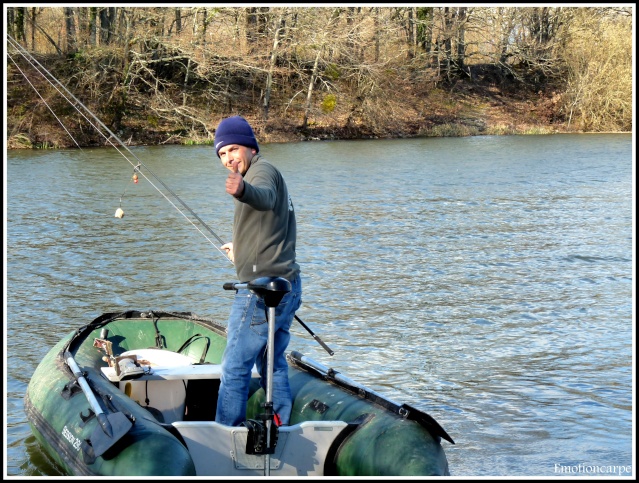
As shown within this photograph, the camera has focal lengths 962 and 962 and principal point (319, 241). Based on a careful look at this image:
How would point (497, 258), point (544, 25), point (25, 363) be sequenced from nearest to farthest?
point (25, 363) < point (497, 258) < point (544, 25)

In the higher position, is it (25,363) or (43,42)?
(43,42)

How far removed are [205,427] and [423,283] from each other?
653 cm

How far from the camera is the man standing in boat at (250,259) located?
14.6 feet

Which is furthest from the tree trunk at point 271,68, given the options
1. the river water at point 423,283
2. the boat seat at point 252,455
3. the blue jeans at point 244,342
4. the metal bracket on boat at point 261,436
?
the metal bracket on boat at point 261,436

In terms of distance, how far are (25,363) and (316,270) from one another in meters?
4.53

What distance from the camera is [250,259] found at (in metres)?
4.50

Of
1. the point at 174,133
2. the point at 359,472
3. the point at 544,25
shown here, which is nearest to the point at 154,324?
the point at 359,472

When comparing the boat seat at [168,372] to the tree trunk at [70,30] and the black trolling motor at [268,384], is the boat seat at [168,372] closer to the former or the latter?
the black trolling motor at [268,384]

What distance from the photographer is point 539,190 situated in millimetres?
18984

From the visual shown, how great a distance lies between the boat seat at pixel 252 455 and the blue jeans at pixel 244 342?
21 cm

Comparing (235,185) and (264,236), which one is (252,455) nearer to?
(264,236)

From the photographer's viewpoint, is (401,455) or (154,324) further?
(154,324)

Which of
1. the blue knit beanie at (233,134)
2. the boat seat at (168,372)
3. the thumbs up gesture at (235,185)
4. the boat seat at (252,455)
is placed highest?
the blue knit beanie at (233,134)

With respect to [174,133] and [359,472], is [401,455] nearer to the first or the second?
[359,472]
